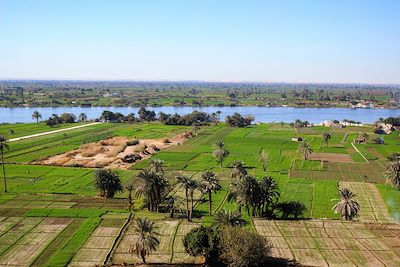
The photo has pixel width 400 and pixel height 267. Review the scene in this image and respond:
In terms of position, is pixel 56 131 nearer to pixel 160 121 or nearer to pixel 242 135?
pixel 160 121

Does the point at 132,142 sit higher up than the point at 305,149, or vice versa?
the point at 305,149

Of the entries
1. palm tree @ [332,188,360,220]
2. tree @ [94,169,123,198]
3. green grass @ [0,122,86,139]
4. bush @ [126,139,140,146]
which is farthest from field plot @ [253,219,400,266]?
green grass @ [0,122,86,139]

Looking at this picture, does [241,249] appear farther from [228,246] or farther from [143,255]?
[143,255]

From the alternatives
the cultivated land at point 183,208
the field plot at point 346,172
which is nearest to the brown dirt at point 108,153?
the cultivated land at point 183,208

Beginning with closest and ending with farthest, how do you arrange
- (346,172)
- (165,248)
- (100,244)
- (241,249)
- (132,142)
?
(241,249)
(165,248)
(100,244)
(346,172)
(132,142)

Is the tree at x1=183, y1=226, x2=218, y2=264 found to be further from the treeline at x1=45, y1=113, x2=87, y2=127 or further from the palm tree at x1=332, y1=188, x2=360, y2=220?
the treeline at x1=45, y1=113, x2=87, y2=127

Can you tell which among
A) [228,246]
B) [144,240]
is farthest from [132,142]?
[228,246]

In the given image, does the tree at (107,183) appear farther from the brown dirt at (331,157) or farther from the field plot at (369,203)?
the brown dirt at (331,157)
